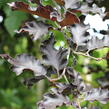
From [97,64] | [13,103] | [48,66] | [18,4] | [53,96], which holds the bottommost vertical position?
[53,96]

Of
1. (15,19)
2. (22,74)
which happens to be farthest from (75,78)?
(22,74)

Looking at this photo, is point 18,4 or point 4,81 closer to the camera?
point 18,4

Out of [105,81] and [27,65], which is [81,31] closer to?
[27,65]

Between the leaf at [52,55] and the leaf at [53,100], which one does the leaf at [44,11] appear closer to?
the leaf at [52,55]

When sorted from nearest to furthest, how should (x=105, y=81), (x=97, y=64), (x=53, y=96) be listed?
(x=53, y=96), (x=105, y=81), (x=97, y=64)

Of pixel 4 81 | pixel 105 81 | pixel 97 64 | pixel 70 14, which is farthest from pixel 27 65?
pixel 4 81

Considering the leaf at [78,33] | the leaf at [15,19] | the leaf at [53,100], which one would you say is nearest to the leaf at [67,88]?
the leaf at [53,100]

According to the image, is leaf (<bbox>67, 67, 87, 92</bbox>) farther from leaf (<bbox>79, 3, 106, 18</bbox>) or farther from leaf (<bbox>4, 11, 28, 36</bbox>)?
leaf (<bbox>4, 11, 28, 36</bbox>)
